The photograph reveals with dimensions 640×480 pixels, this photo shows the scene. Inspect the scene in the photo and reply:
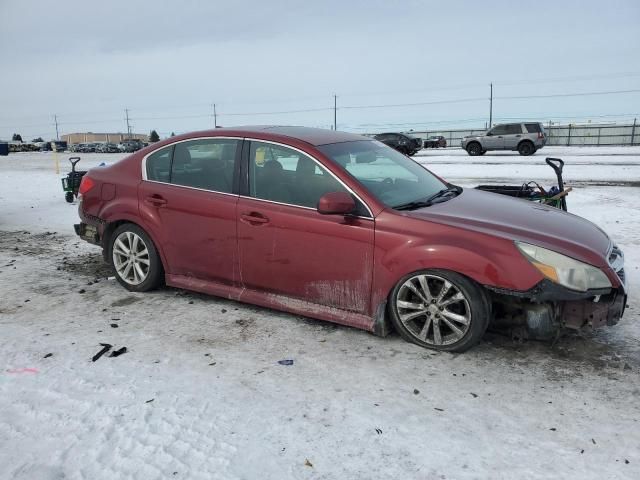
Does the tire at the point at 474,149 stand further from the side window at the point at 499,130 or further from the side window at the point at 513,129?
the side window at the point at 513,129

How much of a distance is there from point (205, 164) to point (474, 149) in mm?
26001

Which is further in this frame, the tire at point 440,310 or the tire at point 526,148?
the tire at point 526,148

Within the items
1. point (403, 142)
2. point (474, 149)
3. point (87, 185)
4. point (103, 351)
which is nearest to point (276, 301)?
point (103, 351)

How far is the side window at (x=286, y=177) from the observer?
4133 millimetres

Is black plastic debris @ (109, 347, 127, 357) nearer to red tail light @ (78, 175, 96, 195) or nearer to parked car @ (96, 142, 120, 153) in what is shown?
red tail light @ (78, 175, 96, 195)

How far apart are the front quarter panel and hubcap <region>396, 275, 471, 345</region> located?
0.37ft

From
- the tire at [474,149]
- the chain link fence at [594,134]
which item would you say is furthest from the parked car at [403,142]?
the chain link fence at [594,134]

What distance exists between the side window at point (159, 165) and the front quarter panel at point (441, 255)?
7.16 ft

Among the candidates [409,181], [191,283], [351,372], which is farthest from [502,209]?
[191,283]

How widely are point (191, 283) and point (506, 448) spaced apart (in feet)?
9.91

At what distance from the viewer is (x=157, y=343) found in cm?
402

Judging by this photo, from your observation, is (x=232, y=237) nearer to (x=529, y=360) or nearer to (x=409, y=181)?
(x=409, y=181)

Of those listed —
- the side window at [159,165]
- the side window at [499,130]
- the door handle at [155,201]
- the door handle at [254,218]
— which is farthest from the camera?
the side window at [499,130]

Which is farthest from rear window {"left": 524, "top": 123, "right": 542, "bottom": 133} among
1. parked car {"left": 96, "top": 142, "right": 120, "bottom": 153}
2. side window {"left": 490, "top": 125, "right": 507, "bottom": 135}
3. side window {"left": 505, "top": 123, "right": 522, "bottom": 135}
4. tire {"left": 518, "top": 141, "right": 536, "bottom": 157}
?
parked car {"left": 96, "top": 142, "right": 120, "bottom": 153}
